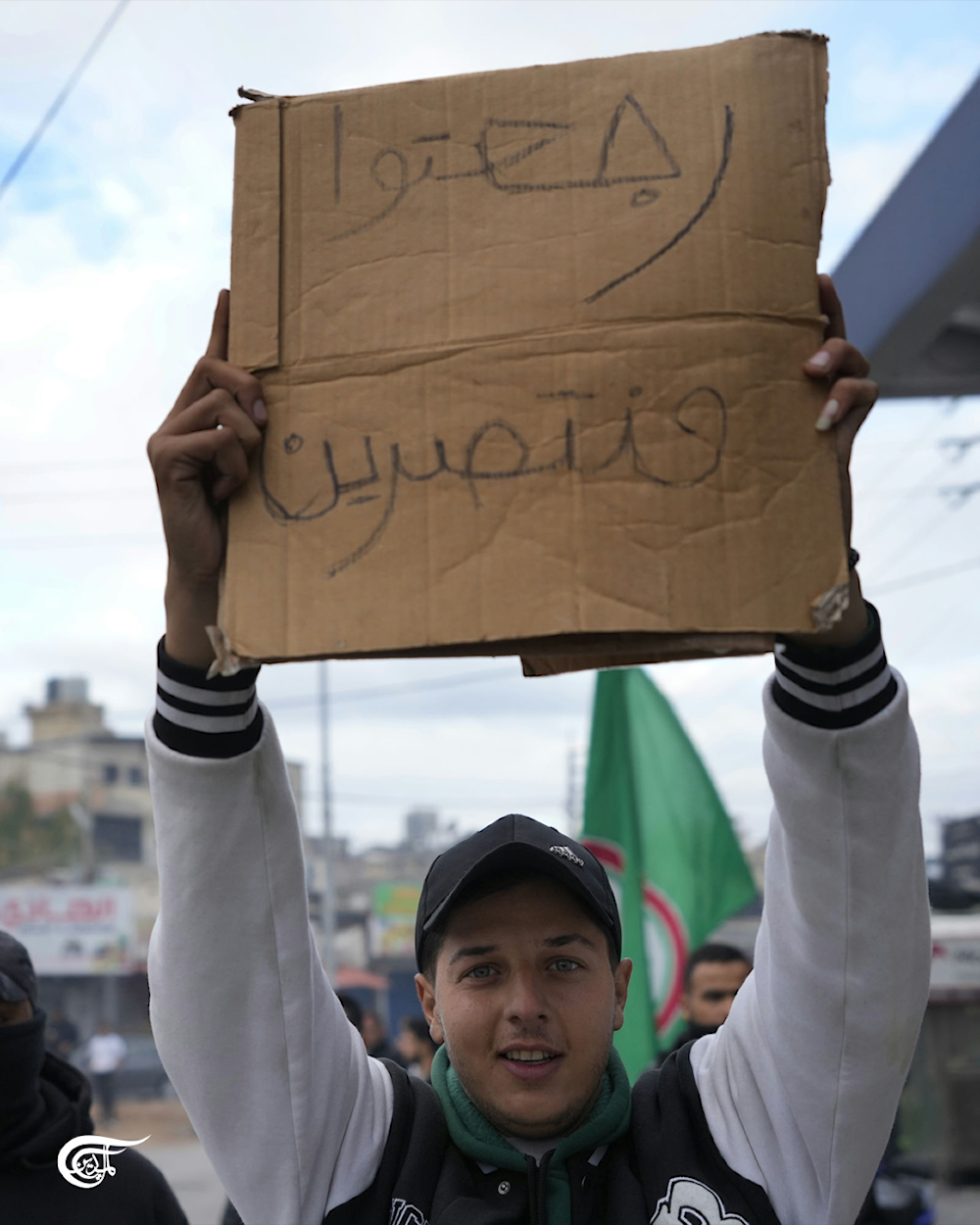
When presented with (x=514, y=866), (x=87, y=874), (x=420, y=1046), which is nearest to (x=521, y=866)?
(x=514, y=866)

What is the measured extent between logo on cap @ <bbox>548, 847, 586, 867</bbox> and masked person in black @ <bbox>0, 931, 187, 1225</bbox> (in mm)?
1311

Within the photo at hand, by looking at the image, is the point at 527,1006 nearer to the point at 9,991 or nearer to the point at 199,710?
the point at 199,710

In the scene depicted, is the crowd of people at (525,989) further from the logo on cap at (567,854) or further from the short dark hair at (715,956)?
the short dark hair at (715,956)

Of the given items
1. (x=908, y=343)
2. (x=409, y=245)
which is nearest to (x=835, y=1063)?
(x=409, y=245)

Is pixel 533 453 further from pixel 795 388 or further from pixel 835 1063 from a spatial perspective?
pixel 835 1063

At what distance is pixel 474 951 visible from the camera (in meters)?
1.93

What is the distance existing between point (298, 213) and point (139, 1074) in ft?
96.7

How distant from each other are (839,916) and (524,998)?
0.47 meters

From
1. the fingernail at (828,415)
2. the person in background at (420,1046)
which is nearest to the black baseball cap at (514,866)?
the fingernail at (828,415)

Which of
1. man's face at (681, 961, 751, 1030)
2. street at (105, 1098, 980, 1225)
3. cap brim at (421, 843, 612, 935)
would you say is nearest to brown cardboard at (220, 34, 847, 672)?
cap brim at (421, 843, 612, 935)

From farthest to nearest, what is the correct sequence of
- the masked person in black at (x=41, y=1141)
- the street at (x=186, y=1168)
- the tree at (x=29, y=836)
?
the tree at (x=29, y=836) < the street at (x=186, y=1168) < the masked person in black at (x=41, y=1141)

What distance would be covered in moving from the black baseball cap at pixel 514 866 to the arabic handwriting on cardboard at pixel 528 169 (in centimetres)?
85

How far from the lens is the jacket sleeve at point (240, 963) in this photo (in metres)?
1.71

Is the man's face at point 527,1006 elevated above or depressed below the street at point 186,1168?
above
